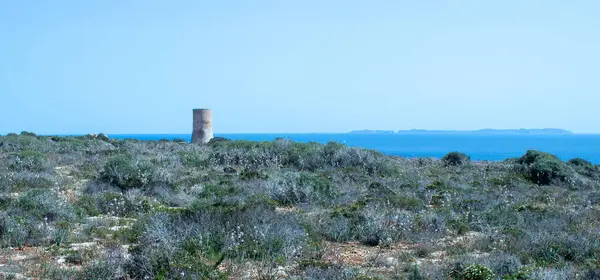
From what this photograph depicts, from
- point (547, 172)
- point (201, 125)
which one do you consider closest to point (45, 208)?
point (547, 172)

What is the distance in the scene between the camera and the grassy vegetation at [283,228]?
22.7 ft

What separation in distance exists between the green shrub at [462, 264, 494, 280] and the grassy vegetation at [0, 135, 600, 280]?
0.04ft

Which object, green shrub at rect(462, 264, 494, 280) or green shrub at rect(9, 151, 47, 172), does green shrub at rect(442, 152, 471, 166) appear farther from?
green shrub at rect(462, 264, 494, 280)

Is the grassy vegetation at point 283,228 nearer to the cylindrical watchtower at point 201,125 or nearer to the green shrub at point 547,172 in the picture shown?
the green shrub at point 547,172

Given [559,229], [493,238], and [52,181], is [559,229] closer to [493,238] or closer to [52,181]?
[493,238]

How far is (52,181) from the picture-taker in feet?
48.5

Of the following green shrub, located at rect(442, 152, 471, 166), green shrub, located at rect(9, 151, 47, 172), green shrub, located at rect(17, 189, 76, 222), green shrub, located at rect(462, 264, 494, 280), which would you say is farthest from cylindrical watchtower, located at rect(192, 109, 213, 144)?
green shrub, located at rect(462, 264, 494, 280)

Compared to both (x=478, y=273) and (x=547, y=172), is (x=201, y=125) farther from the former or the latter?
(x=478, y=273)

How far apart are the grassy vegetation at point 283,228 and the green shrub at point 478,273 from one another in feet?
0.04

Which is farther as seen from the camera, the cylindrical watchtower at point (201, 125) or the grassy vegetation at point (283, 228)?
the cylindrical watchtower at point (201, 125)

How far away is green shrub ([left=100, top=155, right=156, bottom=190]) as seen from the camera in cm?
1464

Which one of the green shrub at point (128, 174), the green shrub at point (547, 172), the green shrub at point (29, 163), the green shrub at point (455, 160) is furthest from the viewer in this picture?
the green shrub at point (455, 160)

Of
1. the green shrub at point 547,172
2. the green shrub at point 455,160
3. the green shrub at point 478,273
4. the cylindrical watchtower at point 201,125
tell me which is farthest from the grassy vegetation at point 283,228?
the cylindrical watchtower at point 201,125

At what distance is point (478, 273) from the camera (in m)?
6.48
